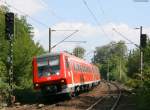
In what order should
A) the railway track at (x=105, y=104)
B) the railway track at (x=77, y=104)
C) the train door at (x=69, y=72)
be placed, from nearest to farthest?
1. the railway track at (x=105, y=104)
2. the railway track at (x=77, y=104)
3. the train door at (x=69, y=72)

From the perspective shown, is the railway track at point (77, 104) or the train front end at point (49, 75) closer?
the railway track at point (77, 104)

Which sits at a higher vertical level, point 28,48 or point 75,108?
point 28,48

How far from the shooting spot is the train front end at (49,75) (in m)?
32.2

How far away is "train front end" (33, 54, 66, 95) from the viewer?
32188mm

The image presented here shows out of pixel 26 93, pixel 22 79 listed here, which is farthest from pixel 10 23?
pixel 22 79

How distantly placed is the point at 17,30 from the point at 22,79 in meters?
9.81

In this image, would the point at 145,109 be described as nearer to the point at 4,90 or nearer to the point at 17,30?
the point at 4,90

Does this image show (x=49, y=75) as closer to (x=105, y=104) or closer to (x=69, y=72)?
(x=69, y=72)

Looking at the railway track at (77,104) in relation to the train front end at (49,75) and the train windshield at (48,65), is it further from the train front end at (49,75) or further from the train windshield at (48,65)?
the train windshield at (48,65)

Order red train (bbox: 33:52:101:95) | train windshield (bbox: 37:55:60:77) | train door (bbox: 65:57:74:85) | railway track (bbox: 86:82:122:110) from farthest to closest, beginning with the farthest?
train door (bbox: 65:57:74:85) < train windshield (bbox: 37:55:60:77) < red train (bbox: 33:52:101:95) < railway track (bbox: 86:82:122:110)

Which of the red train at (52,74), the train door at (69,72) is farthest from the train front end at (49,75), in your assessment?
the train door at (69,72)

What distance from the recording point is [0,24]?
5266 cm

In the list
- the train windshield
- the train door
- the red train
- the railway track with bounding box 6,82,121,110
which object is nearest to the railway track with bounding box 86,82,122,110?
the railway track with bounding box 6,82,121,110

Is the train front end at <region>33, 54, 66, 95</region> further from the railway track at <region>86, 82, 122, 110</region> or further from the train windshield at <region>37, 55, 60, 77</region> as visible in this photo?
the railway track at <region>86, 82, 122, 110</region>
